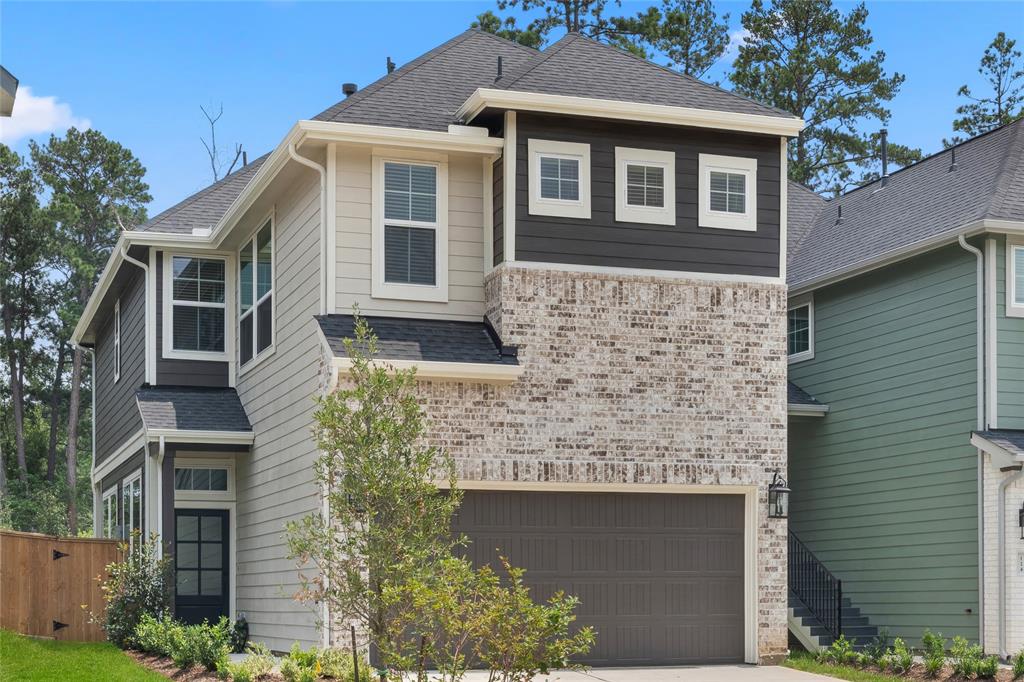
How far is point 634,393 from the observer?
1565 centimetres

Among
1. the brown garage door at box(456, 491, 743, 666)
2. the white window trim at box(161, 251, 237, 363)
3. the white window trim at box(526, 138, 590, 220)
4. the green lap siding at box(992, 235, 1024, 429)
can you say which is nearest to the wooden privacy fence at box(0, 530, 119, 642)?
the white window trim at box(161, 251, 237, 363)

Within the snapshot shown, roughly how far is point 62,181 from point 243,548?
29.2 meters

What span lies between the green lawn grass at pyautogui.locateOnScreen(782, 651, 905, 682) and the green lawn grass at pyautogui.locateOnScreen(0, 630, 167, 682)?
7.30m

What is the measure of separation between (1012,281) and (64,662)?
12.1 m

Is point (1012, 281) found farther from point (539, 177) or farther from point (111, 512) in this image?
point (111, 512)

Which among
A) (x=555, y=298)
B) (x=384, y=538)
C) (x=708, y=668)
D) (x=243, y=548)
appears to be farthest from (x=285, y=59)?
(x=384, y=538)

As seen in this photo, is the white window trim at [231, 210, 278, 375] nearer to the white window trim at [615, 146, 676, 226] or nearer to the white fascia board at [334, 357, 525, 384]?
the white fascia board at [334, 357, 525, 384]

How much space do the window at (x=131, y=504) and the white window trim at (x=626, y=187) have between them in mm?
8344

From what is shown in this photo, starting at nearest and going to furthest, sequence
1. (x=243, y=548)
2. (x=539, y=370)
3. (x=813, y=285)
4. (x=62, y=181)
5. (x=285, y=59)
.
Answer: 1. (x=539, y=370)
2. (x=243, y=548)
3. (x=813, y=285)
4. (x=285, y=59)
5. (x=62, y=181)

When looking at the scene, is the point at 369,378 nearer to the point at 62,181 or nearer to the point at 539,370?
the point at 539,370

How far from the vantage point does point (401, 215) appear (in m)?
15.6

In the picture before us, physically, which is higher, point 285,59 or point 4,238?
point 285,59

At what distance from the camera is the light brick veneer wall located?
1512cm

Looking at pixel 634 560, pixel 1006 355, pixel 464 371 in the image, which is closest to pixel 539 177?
pixel 464 371
